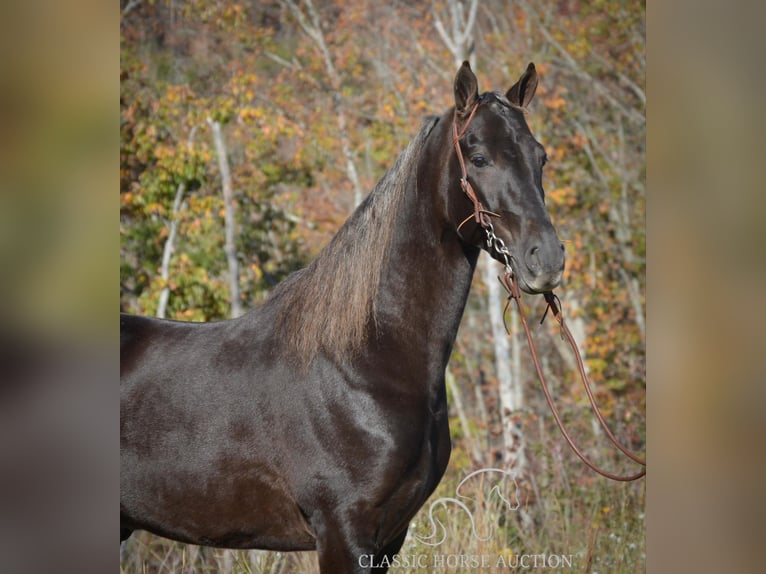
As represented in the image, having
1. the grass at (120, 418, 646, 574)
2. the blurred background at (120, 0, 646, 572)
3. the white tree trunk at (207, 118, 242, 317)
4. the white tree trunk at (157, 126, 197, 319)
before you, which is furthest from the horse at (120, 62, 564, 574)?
the white tree trunk at (207, 118, 242, 317)

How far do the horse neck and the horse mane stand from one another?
0.15 feet

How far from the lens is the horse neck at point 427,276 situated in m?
2.66

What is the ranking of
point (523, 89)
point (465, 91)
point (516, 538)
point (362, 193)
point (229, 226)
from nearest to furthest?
point (465, 91), point (523, 89), point (516, 538), point (229, 226), point (362, 193)

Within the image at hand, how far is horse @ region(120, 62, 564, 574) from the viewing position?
254cm

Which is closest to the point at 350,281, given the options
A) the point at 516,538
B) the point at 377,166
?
the point at 516,538

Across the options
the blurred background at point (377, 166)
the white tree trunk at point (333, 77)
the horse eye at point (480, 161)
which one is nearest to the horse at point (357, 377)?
the horse eye at point (480, 161)

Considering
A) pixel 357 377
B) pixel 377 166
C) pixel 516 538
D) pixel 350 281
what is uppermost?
pixel 377 166

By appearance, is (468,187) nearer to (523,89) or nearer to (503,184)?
(503,184)

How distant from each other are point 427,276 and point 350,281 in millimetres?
298

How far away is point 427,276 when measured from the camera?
8.75 feet

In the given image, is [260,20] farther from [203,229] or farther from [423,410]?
[423,410]

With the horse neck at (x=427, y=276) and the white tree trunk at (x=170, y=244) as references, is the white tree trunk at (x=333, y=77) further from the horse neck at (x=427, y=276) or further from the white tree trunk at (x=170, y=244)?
the horse neck at (x=427, y=276)
